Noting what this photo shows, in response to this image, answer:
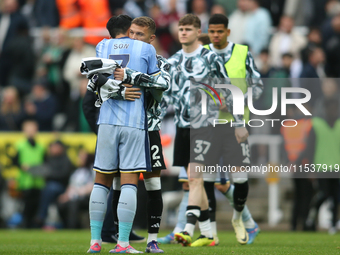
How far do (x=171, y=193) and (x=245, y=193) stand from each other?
19.5ft

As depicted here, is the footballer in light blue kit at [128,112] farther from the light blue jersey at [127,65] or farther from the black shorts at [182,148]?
the black shorts at [182,148]

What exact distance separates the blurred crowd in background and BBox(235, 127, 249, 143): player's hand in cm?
556

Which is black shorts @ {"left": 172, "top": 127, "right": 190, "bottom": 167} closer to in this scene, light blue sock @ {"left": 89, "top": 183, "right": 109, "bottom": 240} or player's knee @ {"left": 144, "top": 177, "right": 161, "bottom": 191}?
player's knee @ {"left": 144, "top": 177, "right": 161, "bottom": 191}

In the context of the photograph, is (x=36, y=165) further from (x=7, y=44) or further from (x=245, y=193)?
(x=245, y=193)

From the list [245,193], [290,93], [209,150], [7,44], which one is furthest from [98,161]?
[7,44]

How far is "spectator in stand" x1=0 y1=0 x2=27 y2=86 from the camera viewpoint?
17688 millimetres

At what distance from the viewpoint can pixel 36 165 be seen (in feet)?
50.3

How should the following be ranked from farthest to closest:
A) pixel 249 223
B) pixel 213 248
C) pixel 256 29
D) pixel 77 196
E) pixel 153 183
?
1. pixel 256 29
2. pixel 77 196
3. pixel 249 223
4. pixel 213 248
5. pixel 153 183

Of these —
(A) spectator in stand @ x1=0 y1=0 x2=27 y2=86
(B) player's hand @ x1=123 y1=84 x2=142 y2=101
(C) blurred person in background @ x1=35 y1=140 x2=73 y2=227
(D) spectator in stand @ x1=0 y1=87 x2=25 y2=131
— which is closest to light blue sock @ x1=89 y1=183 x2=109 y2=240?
(B) player's hand @ x1=123 y1=84 x2=142 y2=101

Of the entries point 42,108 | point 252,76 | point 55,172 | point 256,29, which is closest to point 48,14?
point 42,108

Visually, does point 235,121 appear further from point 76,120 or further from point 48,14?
point 48,14

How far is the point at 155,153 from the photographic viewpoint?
695 centimetres

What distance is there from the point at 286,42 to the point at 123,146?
1045cm

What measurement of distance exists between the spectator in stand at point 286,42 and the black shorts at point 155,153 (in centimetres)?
932
